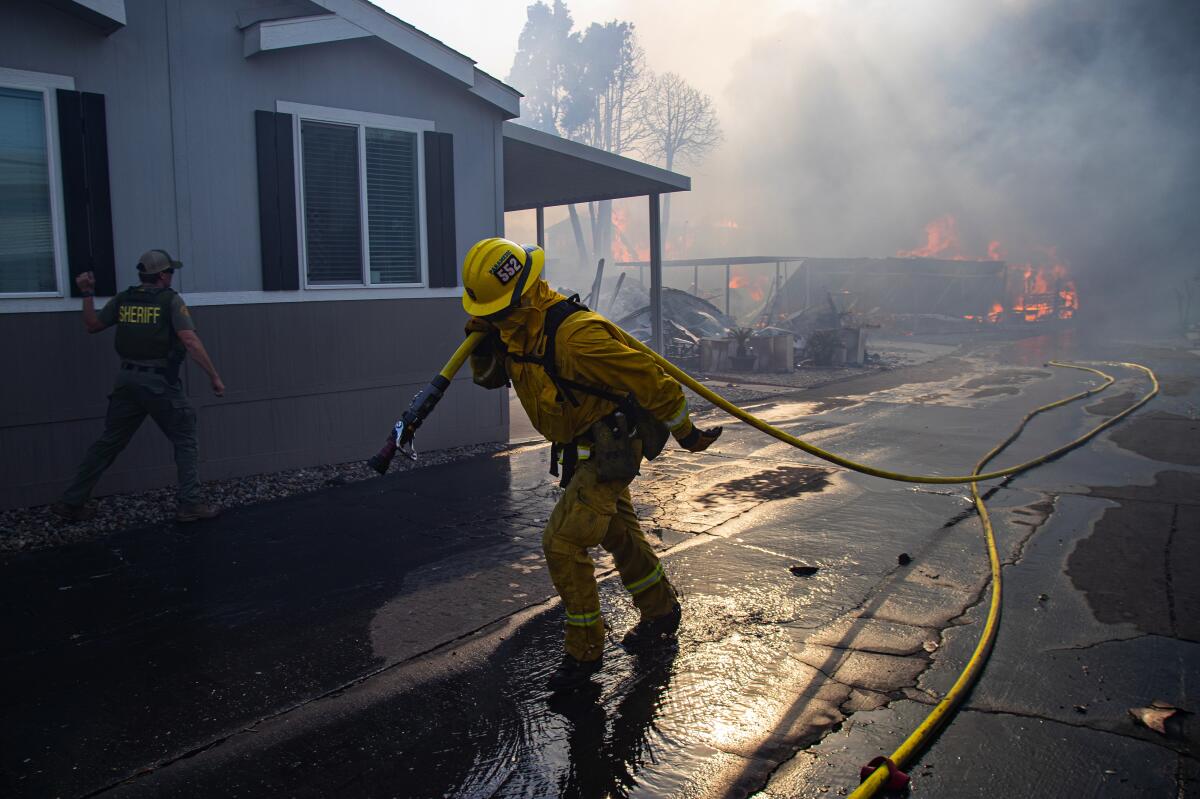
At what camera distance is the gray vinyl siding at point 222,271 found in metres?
6.27

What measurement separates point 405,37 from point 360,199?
1580 mm

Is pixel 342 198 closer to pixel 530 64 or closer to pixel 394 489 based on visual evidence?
pixel 394 489

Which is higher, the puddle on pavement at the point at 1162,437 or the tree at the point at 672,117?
the tree at the point at 672,117

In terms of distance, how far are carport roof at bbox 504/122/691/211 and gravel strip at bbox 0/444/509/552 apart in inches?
154

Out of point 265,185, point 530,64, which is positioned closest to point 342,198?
point 265,185

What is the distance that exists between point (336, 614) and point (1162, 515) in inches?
235

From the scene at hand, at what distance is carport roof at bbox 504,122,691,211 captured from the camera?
9875 millimetres

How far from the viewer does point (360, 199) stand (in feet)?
26.3

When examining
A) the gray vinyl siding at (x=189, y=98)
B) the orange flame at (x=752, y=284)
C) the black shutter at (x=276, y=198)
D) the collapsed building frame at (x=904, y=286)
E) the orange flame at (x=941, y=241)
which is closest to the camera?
the gray vinyl siding at (x=189, y=98)

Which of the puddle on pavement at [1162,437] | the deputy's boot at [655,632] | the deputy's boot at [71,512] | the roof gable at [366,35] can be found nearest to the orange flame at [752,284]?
the puddle on pavement at [1162,437]

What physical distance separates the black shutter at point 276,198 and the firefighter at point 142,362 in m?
1.48

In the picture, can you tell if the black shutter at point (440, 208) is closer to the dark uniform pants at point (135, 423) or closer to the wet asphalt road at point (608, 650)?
the wet asphalt road at point (608, 650)

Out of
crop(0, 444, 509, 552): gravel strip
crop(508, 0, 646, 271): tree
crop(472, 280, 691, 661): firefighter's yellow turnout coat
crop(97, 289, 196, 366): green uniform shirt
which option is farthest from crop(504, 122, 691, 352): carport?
crop(508, 0, 646, 271): tree

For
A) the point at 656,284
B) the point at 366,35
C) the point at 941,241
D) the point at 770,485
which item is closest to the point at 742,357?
the point at 656,284
